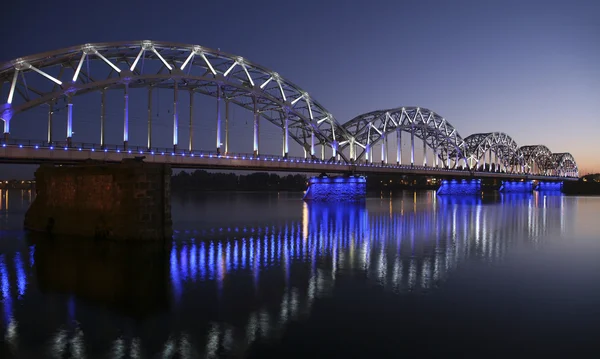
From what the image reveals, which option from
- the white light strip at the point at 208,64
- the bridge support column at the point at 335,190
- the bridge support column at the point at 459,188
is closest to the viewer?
the white light strip at the point at 208,64

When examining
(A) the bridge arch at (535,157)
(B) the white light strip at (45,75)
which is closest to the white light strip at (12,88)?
(B) the white light strip at (45,75)

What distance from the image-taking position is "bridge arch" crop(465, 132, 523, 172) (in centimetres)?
13938

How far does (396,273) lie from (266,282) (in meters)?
4.91

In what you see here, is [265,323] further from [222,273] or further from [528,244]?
[528,244]

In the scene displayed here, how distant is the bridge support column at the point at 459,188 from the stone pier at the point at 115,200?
101 metres

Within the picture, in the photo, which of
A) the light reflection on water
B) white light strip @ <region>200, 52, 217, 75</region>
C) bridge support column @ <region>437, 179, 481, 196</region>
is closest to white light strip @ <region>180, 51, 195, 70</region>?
white light strip @ <region>200, 52, 217, 75</region>

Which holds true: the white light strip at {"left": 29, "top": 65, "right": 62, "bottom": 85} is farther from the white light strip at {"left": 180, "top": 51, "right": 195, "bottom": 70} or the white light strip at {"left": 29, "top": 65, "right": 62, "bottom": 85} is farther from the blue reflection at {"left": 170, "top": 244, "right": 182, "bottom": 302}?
the blue reflection at {"left": 170, "top": 244, "right": 182, "bottom": 302}

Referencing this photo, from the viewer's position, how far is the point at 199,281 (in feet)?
52.6

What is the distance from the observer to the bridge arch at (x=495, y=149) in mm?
139375

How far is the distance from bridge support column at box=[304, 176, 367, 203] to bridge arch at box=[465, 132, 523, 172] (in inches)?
2751

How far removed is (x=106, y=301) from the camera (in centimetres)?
1327

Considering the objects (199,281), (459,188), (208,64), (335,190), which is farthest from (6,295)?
(459,188)

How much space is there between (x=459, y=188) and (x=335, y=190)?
55.2 m

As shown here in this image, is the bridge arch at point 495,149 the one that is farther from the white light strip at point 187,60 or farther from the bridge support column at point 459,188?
the white light strip at point 187,60
